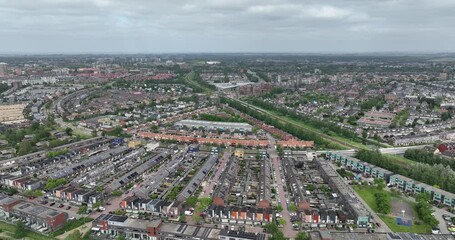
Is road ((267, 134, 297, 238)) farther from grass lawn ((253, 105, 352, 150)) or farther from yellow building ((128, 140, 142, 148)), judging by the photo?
yellow building ((128, 140, 142, 148))

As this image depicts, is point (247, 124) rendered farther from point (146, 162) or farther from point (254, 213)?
point (254, 213)

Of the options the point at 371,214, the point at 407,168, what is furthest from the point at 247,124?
the point at 371,214

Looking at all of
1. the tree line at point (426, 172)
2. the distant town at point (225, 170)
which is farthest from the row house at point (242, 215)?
the tree line at point (426, 172)

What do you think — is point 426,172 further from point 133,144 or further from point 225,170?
point 133,144

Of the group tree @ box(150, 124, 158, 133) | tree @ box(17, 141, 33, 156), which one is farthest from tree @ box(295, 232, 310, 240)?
tree @ box(17, 141, 33, 156)

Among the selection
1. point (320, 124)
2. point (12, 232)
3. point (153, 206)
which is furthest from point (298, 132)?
point (12, 232)
